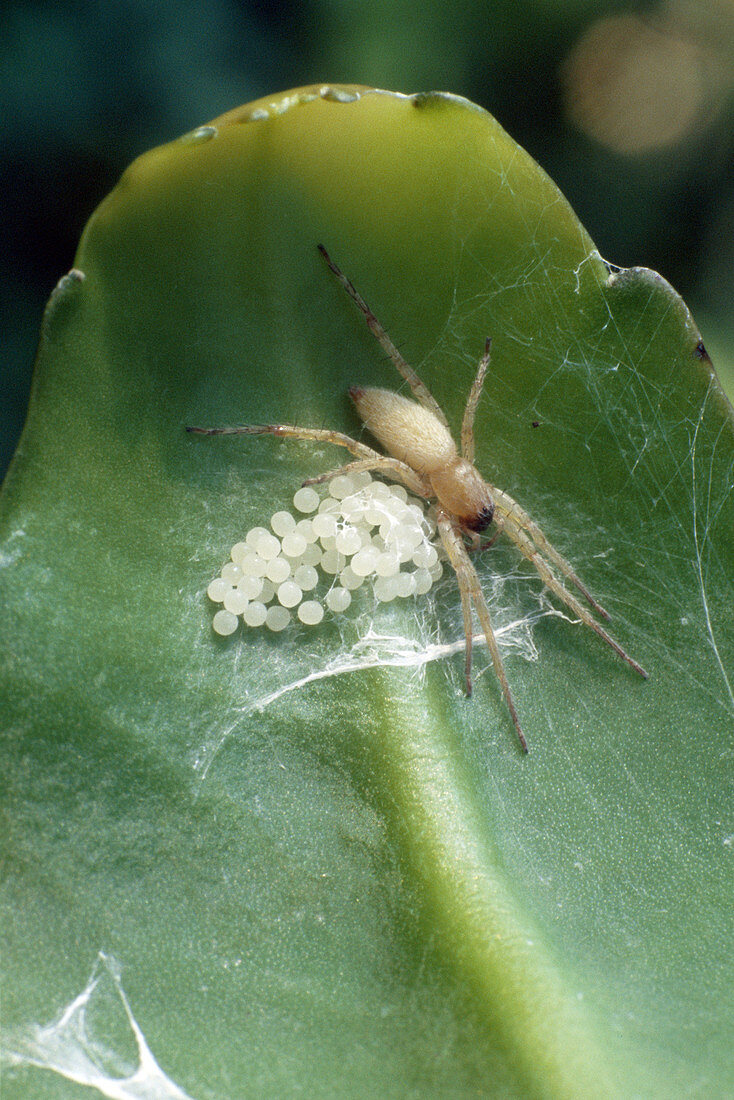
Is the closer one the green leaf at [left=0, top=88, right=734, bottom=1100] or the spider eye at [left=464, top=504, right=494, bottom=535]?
the green leaf at [left=0, top=88, right=734, bottom=1100]

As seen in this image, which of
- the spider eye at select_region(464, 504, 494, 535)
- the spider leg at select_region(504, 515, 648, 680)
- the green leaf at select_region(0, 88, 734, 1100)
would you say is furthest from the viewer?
the spider eye at select_region(464, 504, 494, 535)

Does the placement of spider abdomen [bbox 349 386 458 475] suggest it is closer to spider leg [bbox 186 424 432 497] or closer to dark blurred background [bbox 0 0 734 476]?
spider leg [bbox 186 424 432 497]

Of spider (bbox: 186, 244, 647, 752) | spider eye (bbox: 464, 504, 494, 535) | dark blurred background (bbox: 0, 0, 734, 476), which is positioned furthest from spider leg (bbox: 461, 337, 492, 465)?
dark blurred background (bbox: 0, 0, 734, 476)

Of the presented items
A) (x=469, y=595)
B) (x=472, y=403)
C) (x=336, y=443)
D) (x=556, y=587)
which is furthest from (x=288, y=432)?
(x=556, y=587)

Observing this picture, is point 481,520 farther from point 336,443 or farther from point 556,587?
point 336,443

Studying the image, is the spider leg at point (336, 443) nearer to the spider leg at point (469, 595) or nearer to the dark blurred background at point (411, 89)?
the spider leg at point (469, 595)

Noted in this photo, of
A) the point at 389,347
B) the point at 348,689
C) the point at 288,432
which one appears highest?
the point at 389,347

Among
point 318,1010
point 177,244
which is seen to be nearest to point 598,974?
point 318,1010
